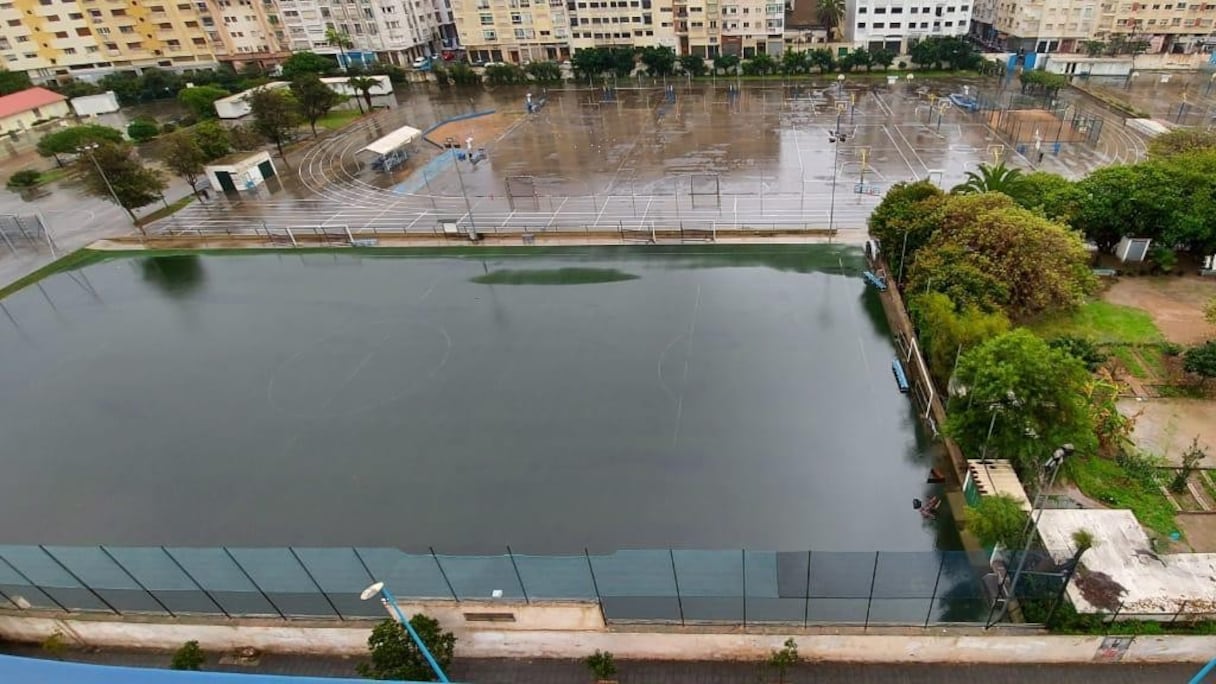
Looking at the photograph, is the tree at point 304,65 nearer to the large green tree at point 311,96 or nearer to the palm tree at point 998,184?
the large green tree at point 311,96

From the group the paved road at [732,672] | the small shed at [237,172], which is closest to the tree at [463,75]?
the small shed at [237,172]

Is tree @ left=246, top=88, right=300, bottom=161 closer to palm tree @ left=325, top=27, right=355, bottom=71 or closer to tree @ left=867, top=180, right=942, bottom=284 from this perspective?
palm tree @ left=325, top=27, right=355, bottom=71

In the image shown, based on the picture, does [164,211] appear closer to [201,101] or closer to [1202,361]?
[201,101]

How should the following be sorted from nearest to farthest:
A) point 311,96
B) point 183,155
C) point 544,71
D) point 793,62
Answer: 1. point 183,155
2. point 311,96
3. point 793,62
4. point 544,71

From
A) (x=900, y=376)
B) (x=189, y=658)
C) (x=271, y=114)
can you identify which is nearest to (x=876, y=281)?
(x=900, y=376)

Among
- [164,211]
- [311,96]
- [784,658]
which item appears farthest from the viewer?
[311,96]

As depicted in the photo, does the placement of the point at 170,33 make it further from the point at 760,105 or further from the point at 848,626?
the point at 848,626
